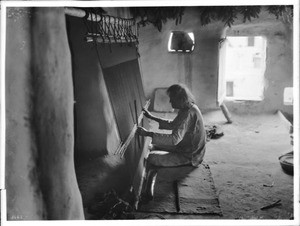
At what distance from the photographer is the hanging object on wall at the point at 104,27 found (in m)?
2.08

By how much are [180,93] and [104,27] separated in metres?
0.98

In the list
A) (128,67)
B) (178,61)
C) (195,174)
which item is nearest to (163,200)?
(195,174)

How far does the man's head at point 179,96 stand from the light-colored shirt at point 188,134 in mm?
58

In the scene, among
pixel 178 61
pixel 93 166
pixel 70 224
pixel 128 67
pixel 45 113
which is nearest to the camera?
pixel 45 113

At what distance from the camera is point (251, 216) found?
248cm

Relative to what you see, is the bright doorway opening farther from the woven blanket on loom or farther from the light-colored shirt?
the woven blanket on loom

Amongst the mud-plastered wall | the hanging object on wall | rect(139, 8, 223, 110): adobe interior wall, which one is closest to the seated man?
rect(139, 8, 223, 110): adobe interior wall

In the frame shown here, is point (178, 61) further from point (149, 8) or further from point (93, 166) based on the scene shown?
point (93, 166)

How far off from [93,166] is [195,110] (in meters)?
1.19

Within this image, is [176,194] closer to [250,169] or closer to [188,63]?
[250,169]

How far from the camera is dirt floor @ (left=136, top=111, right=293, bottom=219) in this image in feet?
8.50

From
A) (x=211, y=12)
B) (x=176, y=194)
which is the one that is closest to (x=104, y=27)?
(x=211, y=12)

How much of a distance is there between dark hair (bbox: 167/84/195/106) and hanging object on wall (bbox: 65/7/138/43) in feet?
2.09

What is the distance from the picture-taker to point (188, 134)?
3.24 metres
